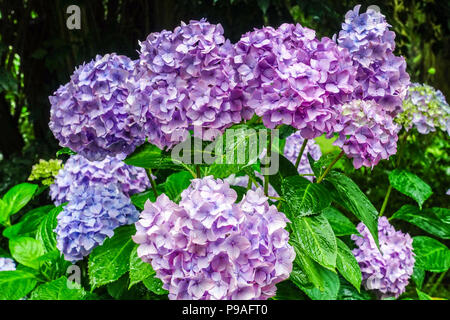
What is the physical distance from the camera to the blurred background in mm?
2508

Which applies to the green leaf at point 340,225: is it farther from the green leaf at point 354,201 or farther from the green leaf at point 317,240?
the green leaf at point 317,240

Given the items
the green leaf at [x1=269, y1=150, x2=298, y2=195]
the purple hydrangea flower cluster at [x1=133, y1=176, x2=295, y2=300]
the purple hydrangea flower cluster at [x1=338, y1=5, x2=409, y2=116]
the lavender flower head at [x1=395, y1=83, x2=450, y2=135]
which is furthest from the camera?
the lavender flower head at [x1=395, y1=83, x2=450, y2=135]

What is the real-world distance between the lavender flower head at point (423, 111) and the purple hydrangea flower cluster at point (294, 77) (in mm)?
673

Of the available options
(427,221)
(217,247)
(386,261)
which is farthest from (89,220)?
(427,221)

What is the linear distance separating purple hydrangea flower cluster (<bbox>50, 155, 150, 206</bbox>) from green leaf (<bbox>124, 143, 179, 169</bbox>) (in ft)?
0.77

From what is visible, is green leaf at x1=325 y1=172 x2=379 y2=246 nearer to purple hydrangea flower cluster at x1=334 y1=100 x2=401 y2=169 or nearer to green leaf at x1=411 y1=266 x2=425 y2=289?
purple hydrangea flower cluster at x1=334 y1=100 x2=401 y2=169

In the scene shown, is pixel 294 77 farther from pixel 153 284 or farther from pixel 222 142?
pixel 153 284

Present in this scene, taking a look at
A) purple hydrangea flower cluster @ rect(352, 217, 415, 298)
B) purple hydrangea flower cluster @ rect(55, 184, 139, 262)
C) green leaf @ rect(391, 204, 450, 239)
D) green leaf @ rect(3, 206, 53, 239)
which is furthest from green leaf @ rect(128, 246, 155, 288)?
green leaf @ rect(391, 204, 450, 239)

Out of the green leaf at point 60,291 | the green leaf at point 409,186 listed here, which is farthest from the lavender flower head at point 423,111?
the green leaf at point 60,291

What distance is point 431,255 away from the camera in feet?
5.03

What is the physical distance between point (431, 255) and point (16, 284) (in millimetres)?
1160
